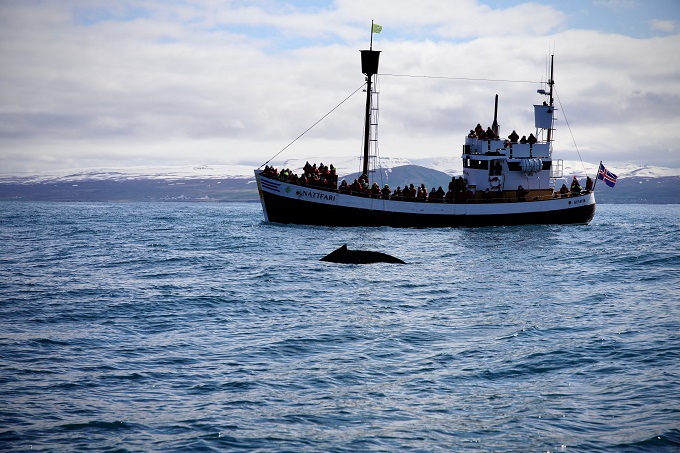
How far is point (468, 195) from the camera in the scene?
6103 cm

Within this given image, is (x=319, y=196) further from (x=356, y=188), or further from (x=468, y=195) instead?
(x=468, y=195)

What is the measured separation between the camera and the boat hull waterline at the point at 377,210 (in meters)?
57.1

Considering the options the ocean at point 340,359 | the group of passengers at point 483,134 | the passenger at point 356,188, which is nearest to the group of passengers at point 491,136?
the group of passengers at point 483,134

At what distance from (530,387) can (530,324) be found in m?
6.24

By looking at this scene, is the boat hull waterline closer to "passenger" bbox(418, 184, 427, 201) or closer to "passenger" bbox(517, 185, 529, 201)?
"passenger" bbox(418, 184, 427, 201)

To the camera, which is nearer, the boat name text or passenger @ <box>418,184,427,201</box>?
the boat name text

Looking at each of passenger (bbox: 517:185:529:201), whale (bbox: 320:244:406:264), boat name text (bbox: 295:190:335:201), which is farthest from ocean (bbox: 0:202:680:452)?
passenger (bbox: 517:185:529:201)

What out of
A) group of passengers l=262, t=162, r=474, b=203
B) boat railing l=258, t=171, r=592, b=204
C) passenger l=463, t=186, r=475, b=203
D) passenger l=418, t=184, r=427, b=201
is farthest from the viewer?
passenger l=463, t=186, r=475, b=203

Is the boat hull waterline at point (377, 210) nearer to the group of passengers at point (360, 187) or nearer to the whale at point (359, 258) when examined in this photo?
the group of passengers at point (360, 187)

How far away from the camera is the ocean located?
11805 mm

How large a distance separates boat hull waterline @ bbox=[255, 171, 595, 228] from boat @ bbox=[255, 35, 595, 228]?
0.08 metres

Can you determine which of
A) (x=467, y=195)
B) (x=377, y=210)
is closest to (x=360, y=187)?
(x=377, y=210)

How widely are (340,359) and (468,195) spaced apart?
4642cm

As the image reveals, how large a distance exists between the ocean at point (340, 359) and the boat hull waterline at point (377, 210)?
23529mm
